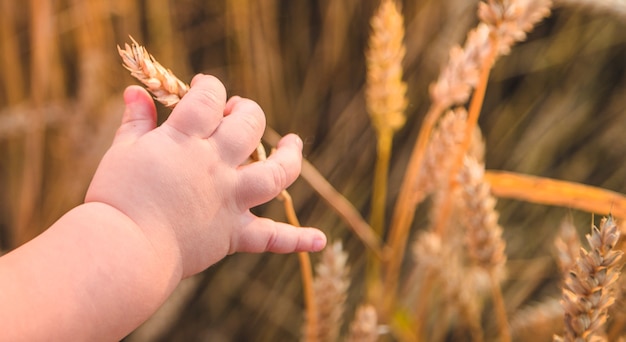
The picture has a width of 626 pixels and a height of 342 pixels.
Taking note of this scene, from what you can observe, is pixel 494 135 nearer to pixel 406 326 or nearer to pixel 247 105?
pixel 406 326

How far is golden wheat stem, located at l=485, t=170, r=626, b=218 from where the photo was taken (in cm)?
38

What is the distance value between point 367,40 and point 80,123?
363mm

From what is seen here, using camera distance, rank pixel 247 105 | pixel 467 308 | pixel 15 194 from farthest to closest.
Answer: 1. pixel 15 194
2. pixel 467 308
3. pixel 247 105

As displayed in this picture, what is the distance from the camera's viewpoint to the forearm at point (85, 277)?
0.29 metres

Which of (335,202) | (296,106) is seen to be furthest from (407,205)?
(296,106)

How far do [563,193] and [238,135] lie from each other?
0.74ft

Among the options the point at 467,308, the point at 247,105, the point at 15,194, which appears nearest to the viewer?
the point at 247,105

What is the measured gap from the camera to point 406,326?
503 mm

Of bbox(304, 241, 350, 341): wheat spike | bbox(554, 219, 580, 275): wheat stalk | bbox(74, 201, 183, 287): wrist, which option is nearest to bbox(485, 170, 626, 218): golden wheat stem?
bbox(554, 219, 580, 275): wheat stalk

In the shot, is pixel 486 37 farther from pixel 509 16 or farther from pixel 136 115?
pixel 136 115

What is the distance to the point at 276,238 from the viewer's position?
36 centimetres

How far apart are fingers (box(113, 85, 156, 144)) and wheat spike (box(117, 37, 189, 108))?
37mm

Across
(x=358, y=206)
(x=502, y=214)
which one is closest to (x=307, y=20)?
(x=358, y=206)

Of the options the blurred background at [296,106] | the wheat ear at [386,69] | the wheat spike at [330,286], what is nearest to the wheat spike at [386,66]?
the wheat ear at [386,69]
